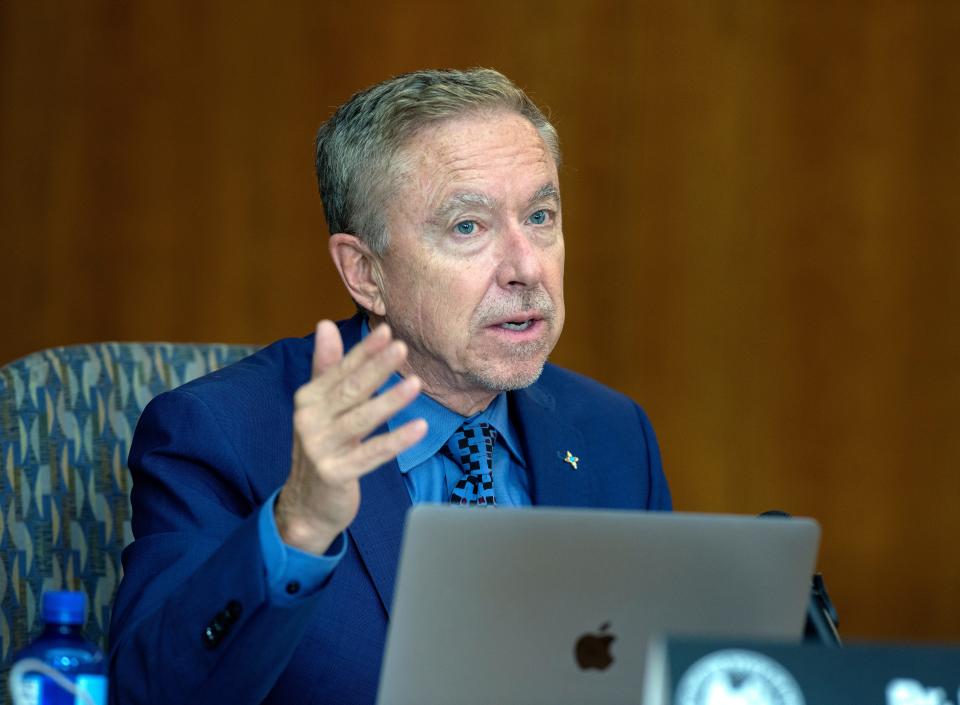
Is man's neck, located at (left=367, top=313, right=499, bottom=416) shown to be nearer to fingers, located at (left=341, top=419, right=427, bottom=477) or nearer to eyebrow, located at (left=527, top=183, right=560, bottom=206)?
eyebrow, located at (left=527, top=183, right=560, bottom=206)

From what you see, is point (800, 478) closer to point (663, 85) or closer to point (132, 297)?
point (663, 85)

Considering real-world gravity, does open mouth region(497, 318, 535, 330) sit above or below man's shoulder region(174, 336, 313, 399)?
above

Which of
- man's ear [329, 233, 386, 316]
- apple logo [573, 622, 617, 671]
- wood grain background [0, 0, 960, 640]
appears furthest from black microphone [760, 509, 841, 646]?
wood grain background [0, 0, 960, 640]

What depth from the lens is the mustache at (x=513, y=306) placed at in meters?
1.98

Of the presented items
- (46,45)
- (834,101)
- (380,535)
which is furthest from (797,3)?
(380,535)

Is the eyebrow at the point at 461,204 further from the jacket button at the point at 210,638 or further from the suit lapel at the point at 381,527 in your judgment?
the jacket button at the point at 210,638

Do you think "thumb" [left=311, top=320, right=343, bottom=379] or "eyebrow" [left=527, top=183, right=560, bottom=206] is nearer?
"thumb" [left=311, top=320, right=343, bottom=379]

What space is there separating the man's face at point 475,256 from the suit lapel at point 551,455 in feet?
0.42

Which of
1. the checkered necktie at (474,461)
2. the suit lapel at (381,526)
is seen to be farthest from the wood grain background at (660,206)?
the suit lapel at (381,526)

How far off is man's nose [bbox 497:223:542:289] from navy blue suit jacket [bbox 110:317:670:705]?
275mm

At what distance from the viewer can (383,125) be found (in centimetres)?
205

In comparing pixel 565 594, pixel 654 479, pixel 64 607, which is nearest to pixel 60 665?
pixel 64 607

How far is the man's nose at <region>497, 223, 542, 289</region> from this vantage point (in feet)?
6.43

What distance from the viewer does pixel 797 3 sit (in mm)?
3752
